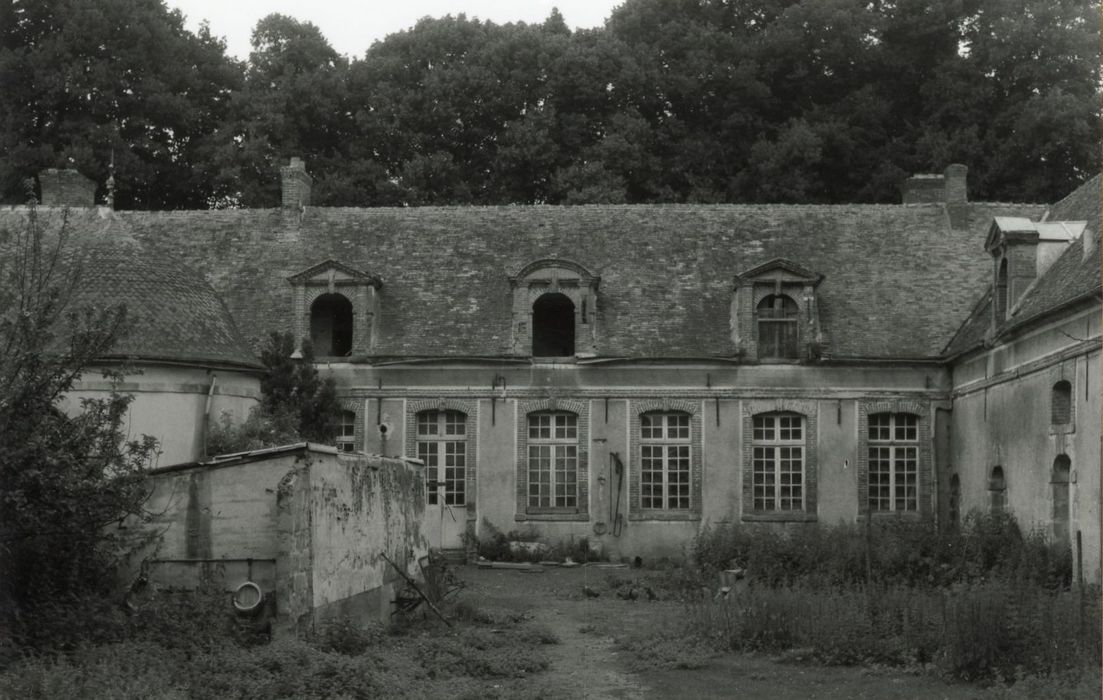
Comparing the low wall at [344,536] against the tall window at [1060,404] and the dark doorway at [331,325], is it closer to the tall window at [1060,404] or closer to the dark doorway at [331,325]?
the dark doorway at [331,325]

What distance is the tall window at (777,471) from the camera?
26.6 m

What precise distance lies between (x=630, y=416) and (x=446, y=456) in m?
3.90

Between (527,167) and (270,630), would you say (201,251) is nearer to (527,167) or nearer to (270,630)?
(527,167)

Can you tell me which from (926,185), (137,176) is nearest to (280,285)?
(137,176)

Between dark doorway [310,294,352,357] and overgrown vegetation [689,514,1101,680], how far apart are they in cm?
1117

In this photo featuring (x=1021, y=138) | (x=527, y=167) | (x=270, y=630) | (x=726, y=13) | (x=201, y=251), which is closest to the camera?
(x=270, y=630)

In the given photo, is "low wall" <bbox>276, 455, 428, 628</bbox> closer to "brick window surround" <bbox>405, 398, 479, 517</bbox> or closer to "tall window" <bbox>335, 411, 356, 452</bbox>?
"brick window surround" <bbox>405, 398, 479, 517</bbox>

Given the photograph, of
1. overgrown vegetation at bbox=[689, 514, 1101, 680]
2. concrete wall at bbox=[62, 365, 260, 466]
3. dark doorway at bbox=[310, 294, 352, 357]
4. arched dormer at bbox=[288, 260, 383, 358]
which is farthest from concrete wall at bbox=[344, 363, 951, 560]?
overgrown vegetation at bbox=[689, 514, 1101, 680]

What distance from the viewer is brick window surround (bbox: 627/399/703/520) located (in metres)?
26.5

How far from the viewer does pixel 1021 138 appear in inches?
1432

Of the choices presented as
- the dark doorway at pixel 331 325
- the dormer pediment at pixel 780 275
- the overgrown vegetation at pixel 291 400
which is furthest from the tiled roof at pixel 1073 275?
the dark doorway at pixel 331 325

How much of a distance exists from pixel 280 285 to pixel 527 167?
41.1 feet

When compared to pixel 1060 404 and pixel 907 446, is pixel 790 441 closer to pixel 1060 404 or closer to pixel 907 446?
pixel 907 446

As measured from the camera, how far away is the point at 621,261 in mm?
28359
